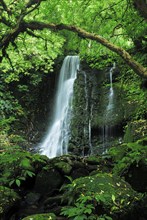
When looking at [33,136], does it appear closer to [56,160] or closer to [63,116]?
[63,116]

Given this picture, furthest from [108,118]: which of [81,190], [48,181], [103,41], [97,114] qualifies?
[81,190]

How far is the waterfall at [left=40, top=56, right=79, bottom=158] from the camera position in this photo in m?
14.2

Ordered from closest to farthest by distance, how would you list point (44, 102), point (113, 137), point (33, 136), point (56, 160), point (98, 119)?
point (56, 160)
point (113, 137)
point (98, 119)
point (33, 136)
point (44, 102)

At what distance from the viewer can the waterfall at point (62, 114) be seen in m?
14.2

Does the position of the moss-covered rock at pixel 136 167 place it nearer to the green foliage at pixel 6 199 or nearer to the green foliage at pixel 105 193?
the green foliage at pixel 105 193

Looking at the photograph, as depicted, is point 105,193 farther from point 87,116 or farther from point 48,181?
point 87,116

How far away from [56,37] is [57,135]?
756 cm

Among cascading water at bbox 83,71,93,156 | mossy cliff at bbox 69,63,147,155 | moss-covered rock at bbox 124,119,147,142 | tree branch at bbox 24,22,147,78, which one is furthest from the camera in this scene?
cascading water at bbox 83,71,93,156

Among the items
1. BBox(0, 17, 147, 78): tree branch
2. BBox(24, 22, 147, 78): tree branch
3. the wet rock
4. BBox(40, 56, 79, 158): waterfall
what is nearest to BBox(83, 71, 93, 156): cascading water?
BBox(40, 56, 79, 158): waterfall

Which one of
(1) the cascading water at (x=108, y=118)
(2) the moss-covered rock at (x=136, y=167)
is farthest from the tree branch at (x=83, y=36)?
(1) the cascading water at (x=108, y=118)

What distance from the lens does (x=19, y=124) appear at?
54.5 ft

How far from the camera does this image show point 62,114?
16422 mm

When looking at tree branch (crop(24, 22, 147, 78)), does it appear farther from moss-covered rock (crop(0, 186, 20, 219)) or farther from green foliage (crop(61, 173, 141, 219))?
moss-covered rock (crop(0, 186, 20, 219))

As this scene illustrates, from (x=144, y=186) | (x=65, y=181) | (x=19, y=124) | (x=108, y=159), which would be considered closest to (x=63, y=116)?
(x=19, y=124)
